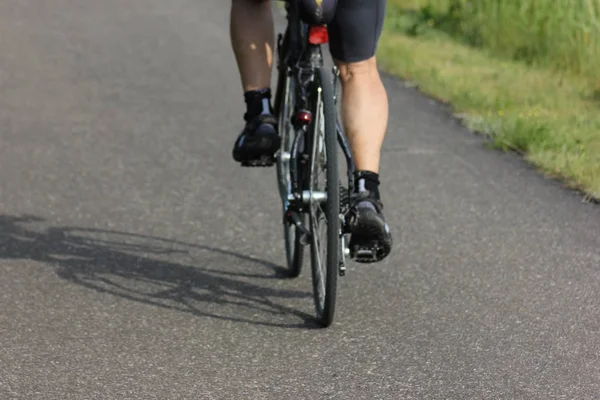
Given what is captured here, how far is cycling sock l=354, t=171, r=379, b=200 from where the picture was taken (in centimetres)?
491

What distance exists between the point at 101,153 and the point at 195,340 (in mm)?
3490

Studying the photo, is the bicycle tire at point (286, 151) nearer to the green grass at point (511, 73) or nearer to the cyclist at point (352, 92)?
the cyclist at point (352, 92)

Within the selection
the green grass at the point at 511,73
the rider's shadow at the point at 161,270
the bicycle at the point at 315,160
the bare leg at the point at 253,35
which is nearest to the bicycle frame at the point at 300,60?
the bicycle at the point at 315,160

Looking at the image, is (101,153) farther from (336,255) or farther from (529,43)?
(529,43)

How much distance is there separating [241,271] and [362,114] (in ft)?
3.87

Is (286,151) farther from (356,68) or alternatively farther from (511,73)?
(511,73)

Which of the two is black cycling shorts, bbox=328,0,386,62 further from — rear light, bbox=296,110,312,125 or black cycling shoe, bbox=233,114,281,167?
black cycling shoe, bbox=233,114,281,167

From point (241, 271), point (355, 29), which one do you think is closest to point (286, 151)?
point (241, 271)

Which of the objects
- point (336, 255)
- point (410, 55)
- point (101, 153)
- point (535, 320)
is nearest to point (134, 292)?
point (336, 255)

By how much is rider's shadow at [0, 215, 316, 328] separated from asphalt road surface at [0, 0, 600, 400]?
0.02 m

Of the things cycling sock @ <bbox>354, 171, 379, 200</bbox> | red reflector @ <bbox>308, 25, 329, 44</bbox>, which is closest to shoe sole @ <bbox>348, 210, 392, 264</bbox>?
cycling sock @ <bbox>354, 171, 379, 200</bbox>

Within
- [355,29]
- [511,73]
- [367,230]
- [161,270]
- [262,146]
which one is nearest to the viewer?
[367,230]

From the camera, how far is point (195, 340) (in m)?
4.88

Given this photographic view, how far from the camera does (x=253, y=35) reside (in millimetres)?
5328
